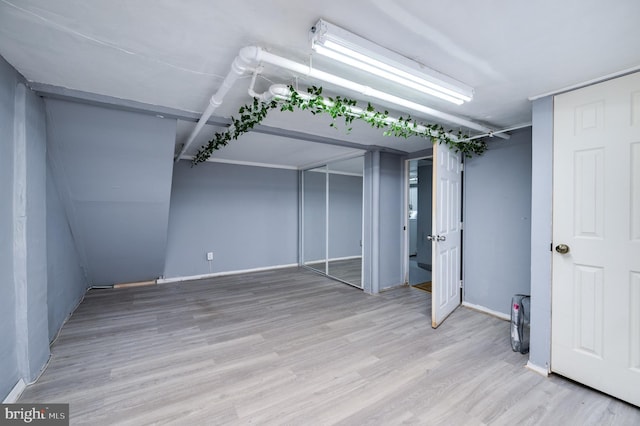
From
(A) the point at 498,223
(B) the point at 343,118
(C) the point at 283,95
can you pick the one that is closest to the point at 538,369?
(A) the point at 498,223

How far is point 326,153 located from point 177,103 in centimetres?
251

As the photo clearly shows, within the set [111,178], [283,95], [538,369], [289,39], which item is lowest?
[538,369]

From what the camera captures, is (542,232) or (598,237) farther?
(542,232)

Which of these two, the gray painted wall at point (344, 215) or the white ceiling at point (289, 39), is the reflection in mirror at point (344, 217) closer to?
the gray painted wall at point (344, 215)

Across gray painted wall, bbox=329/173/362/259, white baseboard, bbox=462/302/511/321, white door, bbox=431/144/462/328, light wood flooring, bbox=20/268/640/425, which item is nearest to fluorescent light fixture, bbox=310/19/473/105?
white door, bbox=431/144/462/328

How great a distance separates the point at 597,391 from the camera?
1.93 metres

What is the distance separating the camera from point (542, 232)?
7.21ft

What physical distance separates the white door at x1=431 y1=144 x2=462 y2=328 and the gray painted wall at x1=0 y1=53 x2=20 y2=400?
3489 millimetres

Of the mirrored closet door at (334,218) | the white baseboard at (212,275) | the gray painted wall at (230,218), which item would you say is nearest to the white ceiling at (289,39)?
the gray painted wall at (230,218)

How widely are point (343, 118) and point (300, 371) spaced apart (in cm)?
239

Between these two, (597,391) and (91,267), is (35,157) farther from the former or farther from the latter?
(597,391)
